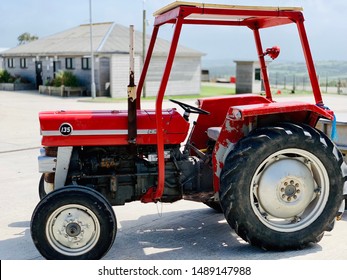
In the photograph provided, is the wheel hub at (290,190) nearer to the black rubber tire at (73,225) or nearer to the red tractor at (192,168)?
the red tractor at (192,168)

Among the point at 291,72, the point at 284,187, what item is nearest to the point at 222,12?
the point at 284,187

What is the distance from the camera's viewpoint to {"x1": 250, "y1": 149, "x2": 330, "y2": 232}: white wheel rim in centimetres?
501

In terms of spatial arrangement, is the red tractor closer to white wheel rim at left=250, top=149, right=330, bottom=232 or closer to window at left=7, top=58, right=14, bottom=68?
white wheel rim at left=250, top=149, right=330, bottom=232

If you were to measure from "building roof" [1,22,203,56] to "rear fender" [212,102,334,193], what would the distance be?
81.7ft

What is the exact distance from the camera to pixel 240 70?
106ft

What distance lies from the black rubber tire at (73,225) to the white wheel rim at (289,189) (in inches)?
54.8

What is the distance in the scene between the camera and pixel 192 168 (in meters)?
5.47

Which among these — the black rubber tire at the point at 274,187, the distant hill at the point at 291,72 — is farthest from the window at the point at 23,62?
the black rubber tire at the point at 274,187

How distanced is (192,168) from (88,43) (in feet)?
90.9

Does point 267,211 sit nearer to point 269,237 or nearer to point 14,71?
point 269,237

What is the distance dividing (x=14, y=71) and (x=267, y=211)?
35849 millimetres

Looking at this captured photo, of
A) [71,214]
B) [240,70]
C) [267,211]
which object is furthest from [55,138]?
[240,70]

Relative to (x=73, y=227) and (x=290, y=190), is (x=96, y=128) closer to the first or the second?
Answer: (x=73, y=227)

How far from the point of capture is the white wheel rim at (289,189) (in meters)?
5.01
